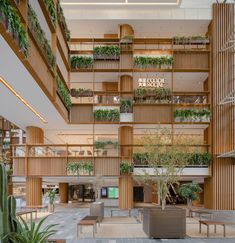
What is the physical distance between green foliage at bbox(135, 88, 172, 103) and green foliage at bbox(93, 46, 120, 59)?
230cm

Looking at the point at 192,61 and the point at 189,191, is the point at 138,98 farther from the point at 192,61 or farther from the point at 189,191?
the point at 189,191

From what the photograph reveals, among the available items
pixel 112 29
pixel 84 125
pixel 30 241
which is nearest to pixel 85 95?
pixel 84 125

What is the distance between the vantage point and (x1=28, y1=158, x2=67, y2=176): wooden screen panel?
76.9ft

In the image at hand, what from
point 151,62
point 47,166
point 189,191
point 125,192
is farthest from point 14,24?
point 125,192

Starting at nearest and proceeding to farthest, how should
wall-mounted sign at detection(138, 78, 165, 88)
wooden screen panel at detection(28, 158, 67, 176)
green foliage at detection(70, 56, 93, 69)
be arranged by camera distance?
wooden screen panel at detection(28, 158, 67, 176), green foliage at detection(70, 56, 93, 69), wall-mounted sign at detection(138, 78, 165, 88)

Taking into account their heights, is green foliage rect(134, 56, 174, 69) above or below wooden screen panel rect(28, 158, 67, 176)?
above

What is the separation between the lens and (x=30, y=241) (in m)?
6.95

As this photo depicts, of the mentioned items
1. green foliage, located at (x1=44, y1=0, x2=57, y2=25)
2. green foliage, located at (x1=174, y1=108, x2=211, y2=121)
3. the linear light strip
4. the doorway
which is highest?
green foliage, located at (x1=44, y1=0, x2=57, y2=25)

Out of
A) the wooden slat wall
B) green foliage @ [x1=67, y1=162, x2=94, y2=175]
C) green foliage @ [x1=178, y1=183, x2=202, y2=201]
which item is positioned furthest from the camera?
the wooden slat wall

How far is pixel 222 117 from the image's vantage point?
24.1 meters

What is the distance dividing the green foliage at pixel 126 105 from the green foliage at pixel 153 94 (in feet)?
1.99

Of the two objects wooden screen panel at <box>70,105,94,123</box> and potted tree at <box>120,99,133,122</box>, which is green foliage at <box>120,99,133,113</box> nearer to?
potted tree at <box>120,99,133,122</box>

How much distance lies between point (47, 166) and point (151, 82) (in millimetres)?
7985

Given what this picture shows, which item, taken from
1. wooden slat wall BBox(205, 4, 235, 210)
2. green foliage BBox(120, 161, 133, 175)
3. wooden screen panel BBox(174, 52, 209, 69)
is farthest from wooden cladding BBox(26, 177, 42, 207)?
wooden screen panel BBox(174, 52, 209, 69)
